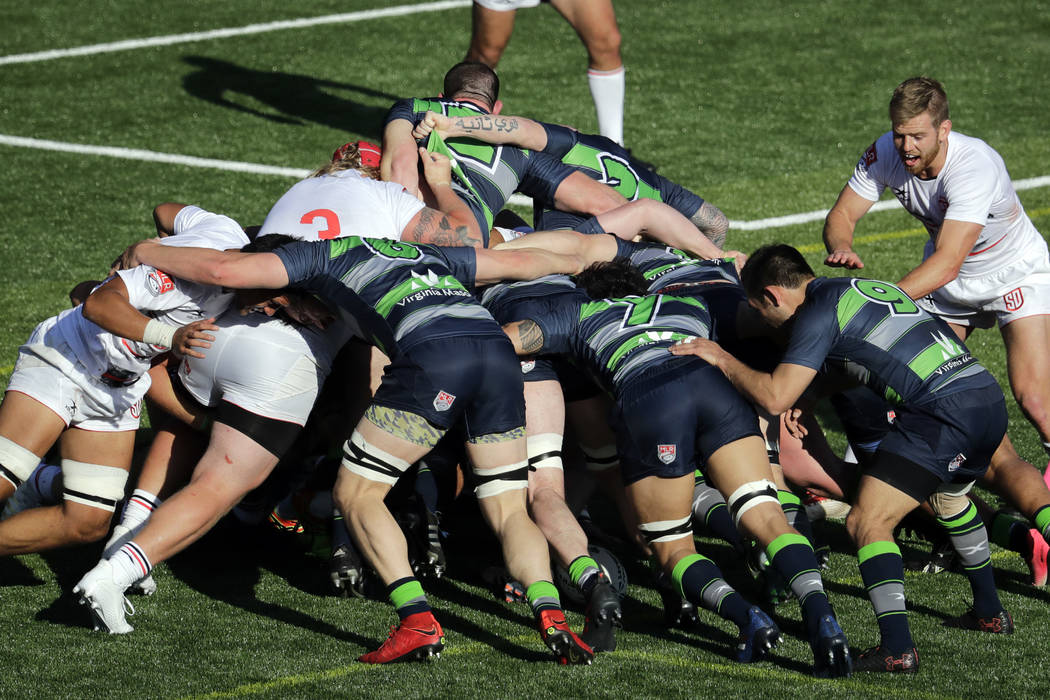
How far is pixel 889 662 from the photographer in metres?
4.96

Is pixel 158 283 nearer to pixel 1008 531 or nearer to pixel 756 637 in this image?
pixel 756 637

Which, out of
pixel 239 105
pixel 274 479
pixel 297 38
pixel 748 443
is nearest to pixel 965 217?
pixel 748 443

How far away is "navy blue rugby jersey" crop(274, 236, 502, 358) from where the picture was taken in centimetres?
529

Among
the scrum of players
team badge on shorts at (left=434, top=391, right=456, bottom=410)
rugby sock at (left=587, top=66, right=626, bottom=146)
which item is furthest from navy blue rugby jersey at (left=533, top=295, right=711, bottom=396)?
rugby sock at (left=587, top=66, right=626, bottom=146)

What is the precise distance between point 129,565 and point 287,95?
8448mm

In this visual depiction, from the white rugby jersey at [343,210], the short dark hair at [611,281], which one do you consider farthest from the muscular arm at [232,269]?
the short dark hair at [611,281]

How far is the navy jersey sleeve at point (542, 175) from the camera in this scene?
7395 mm

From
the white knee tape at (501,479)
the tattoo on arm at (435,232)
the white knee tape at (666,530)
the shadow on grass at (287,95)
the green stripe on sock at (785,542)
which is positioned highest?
the tattoo on arm at (435,232)

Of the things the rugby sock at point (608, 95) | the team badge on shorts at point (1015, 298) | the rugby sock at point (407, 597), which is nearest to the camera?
the rugby sock at point (407, 597)

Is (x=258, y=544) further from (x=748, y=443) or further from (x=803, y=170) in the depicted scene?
(x=803, y=170)

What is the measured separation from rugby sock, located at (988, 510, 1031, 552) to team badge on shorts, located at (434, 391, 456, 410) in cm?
259

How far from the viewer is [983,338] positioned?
9.02m

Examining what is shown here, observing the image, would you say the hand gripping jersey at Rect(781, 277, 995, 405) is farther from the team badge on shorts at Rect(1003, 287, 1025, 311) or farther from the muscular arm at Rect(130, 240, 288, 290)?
the muscular arm at Rect(130, 240, 288, 290)

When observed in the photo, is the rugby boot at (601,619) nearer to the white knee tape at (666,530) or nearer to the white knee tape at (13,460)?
the white knee tape at (666,530)
